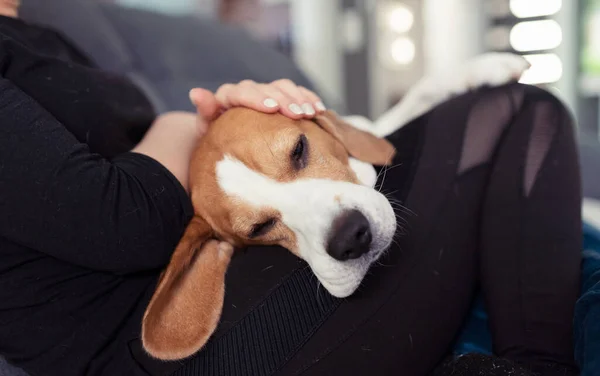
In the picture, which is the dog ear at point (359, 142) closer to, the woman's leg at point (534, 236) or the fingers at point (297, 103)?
the fingers at point (297, 103)

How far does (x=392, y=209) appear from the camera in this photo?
3.17 ft

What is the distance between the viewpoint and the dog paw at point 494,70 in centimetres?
131

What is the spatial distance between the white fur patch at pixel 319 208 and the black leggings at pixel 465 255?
4cm

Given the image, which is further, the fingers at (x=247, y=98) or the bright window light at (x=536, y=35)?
the bright window light at (x=536, y=35)

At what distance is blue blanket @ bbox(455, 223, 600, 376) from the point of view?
77 cm

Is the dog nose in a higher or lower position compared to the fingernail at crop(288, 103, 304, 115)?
lower

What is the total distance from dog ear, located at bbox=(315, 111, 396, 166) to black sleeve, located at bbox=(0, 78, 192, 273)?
16.9 inches

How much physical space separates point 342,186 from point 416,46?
408cm

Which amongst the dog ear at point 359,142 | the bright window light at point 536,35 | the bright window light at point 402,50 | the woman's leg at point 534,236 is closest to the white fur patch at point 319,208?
the dog ear at point 359,142

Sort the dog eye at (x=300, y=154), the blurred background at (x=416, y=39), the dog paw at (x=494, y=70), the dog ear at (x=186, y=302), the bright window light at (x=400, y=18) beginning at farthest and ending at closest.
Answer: the bright window light at (x=400, y=18) → the blurred background at (x=416, y=39) → the dog paw at (x=494, y=70) → the dog eye at (x=300, y=154) → the dog ear at (x=186, y=302)

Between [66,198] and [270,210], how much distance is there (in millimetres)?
386

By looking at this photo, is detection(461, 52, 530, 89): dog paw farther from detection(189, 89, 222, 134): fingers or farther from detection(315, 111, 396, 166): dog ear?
detection(189, 89, 222, 134): fingers

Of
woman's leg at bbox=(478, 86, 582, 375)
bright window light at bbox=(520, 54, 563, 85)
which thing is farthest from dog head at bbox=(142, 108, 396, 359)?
bright window light at bbox=(520, 54, 563, 85)

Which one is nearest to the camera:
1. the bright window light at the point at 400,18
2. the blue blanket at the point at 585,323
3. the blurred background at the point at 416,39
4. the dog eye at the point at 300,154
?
the blue blanket at the point at 585,323
